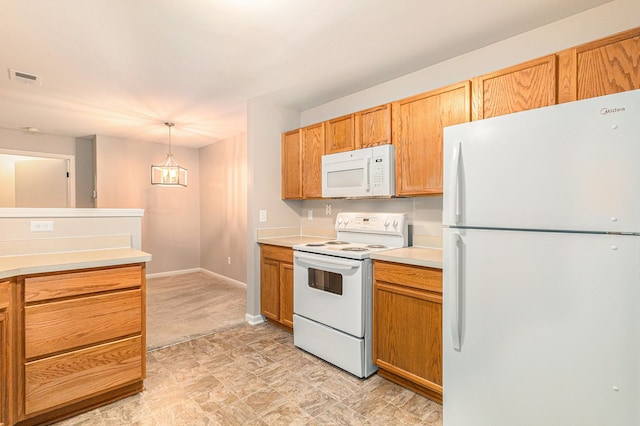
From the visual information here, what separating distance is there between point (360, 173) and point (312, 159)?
71cm

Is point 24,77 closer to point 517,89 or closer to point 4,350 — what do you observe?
point 4,350

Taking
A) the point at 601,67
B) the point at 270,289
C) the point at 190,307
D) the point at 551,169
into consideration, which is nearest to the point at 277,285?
the point at 270,289

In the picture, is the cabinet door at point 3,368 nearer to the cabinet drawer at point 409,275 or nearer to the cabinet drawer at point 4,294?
the cabinet drawer at point 4,294

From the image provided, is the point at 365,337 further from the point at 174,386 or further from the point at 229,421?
the point at 174,386

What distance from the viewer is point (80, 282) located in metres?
1.90

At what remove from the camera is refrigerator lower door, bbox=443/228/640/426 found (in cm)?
124

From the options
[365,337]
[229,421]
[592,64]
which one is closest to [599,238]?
[592,64]

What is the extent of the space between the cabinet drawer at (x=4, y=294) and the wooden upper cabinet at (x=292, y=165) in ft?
7.92

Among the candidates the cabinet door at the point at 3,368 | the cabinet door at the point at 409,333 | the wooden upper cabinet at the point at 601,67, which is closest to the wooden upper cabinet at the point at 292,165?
the cabinet door at the point at 409,333

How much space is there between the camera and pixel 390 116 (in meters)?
2.66

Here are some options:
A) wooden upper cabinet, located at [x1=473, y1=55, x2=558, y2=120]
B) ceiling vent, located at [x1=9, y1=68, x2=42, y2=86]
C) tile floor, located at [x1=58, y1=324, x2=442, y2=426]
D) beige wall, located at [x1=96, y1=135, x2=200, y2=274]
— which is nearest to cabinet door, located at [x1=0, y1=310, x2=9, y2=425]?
tile floor, located at [x1=58, y1=324, x2=442, y2=426]

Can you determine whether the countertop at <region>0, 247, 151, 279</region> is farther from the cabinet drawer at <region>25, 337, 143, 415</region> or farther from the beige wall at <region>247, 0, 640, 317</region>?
the beige wall at <region>247, 0, 640, 317</region>

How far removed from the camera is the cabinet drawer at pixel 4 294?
1659mm

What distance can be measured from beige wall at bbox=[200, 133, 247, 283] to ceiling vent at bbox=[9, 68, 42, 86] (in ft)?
8.33
